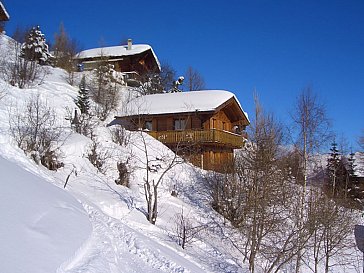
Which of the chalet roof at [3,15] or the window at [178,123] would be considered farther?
the window at [178,123]

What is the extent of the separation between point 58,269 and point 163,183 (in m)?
13.1

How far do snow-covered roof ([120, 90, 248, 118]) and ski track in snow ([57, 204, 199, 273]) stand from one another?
17152mm

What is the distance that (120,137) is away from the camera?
64.4 feet

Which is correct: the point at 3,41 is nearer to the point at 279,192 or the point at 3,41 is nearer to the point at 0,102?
the point at 0,102

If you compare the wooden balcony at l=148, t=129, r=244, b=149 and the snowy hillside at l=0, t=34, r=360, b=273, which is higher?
the wooden balcony at l=148, t=129, r=244, b=149

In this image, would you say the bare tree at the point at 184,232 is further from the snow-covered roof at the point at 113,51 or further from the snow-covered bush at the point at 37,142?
the snow-covered roof at the point at 113,51

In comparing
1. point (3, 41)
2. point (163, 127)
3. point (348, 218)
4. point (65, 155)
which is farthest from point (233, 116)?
point (3, 41)

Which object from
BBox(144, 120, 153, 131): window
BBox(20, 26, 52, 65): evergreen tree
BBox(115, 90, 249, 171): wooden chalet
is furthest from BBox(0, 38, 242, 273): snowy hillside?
BBox(20, 26, 52, 65): evergreen tree

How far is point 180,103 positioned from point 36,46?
58.9ft

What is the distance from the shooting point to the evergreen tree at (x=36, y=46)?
31.9m

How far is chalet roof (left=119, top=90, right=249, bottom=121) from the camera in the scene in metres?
25.7

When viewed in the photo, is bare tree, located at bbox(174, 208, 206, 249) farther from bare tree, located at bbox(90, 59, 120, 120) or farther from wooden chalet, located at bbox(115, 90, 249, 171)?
bare tree, located at bbox(90, 59, 120, 120)

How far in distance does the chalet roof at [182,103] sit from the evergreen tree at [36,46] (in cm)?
1134

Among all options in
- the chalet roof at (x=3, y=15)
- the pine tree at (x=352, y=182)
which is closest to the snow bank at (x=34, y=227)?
the chalet roof at (x=3, y=15)
